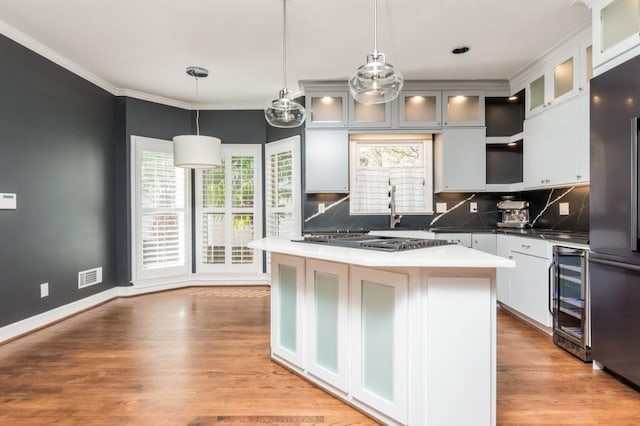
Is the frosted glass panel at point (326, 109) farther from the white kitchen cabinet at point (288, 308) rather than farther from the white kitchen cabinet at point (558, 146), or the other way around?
the white kitchen cabinet at point (288, 308)

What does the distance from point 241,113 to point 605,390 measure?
490 centimetres

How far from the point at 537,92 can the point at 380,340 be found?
11.2 feet

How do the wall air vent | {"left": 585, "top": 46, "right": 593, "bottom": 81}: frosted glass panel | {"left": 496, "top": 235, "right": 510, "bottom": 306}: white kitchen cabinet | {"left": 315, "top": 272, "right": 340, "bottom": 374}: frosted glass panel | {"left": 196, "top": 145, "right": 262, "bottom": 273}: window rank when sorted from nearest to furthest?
{"left": 315, "top": 272, "right": 340, "bottom": 374}: frosted glass panel → {"left": 585, "top": 46, "right": 593, "bottom": 81}: frosted glass panel → {"left": 496, "top": 235, "right": 510, "bottom": 306}: white kitchen cabinet → the wall air vent → {"left": 196, "top": 145, "right": 262, "bottom": 273}: window

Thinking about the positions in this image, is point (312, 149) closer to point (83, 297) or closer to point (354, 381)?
point (354, 381)

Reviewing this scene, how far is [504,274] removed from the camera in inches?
142

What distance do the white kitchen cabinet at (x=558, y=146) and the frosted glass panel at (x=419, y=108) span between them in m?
1.05

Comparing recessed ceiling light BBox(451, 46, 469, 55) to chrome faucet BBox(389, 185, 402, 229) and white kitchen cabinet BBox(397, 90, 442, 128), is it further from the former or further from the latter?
chrome faucet BBox(389, 185, 402, 229)

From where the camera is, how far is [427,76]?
13.1ft

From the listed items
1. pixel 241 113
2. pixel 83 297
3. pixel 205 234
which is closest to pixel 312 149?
pixel 241 113

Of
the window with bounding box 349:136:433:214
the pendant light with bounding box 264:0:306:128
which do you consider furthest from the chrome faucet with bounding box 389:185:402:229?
the pendant light with bounding box 264:0:306:128

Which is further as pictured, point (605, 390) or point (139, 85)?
point (139, 85)

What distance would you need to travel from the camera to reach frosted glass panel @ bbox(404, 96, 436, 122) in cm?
417

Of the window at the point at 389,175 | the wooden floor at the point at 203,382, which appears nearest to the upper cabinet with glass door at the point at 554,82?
the window at the point at 389,175

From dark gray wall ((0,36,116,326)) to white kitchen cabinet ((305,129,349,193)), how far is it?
2.55 metres
